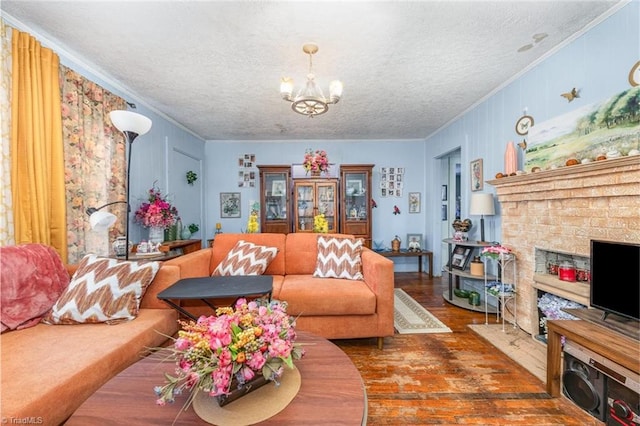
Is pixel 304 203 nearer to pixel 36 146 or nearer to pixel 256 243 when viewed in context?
pixel 256 243

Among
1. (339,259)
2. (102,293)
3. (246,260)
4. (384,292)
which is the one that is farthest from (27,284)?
(384,292)

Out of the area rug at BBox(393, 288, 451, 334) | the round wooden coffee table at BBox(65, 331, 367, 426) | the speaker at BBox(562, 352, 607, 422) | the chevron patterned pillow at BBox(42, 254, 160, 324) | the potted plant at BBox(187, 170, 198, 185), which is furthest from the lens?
the potted plant at BBox(187, 170, 198, 185)

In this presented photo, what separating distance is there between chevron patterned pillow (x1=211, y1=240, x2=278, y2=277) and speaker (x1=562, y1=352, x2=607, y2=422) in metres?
2.14

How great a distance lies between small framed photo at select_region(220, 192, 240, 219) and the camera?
4816mm

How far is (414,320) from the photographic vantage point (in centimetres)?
269

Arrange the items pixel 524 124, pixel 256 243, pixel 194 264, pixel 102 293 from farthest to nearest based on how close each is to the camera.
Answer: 1. pixel 256 243
2. pixel 524 124
3. pixel 194 264
4. pixel 102 293

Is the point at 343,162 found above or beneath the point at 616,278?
above

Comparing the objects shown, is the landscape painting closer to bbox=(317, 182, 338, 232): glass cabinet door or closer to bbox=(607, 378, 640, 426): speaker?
bbox=(607, 378, 640, 426): speaker

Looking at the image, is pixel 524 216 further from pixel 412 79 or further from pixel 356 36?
pixel 356 36

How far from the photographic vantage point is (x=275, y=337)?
892 mm

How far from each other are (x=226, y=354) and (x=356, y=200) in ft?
12.9

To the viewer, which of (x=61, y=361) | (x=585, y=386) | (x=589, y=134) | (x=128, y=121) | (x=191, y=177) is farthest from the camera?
(x=191, y=177)

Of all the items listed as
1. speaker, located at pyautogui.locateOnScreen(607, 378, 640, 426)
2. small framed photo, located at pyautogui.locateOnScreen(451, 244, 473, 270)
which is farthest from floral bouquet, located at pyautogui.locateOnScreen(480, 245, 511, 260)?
speaker, located at pyautogui.locateOnScreen(607, 378, 640, 426)

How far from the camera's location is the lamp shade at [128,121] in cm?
194
